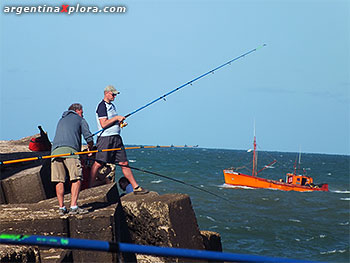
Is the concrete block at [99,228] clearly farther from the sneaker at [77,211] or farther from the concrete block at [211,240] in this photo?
the concrete block at [211,240]

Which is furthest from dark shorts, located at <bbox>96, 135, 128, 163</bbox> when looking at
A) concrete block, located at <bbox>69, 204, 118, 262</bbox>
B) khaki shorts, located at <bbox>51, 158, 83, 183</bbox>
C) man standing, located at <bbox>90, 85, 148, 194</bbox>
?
concrete block, located at <bbox>69, 204, 118, 262</bbox>

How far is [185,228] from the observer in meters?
5.91

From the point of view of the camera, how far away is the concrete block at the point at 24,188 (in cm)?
649

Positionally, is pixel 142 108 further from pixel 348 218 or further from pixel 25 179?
pixel 348 218

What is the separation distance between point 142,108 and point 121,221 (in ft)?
8.14

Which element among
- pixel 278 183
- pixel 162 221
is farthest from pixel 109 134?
pixel 278 183

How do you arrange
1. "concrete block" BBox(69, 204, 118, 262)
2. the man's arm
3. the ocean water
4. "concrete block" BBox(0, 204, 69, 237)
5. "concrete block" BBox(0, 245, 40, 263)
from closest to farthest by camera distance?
"concrete block" BBox(0, 245, 40, 263) < "concrete block" BBox(69, 204, 118, 262) < "concrete block" BBox(0, 204, 69, 237) < the man's arm < the ocean water

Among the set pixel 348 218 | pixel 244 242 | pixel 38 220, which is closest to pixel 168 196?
pixel 38 220

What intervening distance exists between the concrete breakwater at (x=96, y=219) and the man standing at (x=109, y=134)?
38 cm

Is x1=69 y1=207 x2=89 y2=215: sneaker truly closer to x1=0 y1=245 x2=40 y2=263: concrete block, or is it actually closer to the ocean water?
x1=0 y1=245 x2=40 y2=263: concrete block

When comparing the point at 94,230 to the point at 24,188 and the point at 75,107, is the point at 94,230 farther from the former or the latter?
the point at 24,188

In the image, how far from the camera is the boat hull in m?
45.8

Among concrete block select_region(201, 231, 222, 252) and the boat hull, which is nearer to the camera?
concrete block select_region(201, 231, 222, 252)

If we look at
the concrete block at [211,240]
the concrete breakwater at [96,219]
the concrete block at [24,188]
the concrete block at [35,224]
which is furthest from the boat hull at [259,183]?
the concrete block at [35,224]
